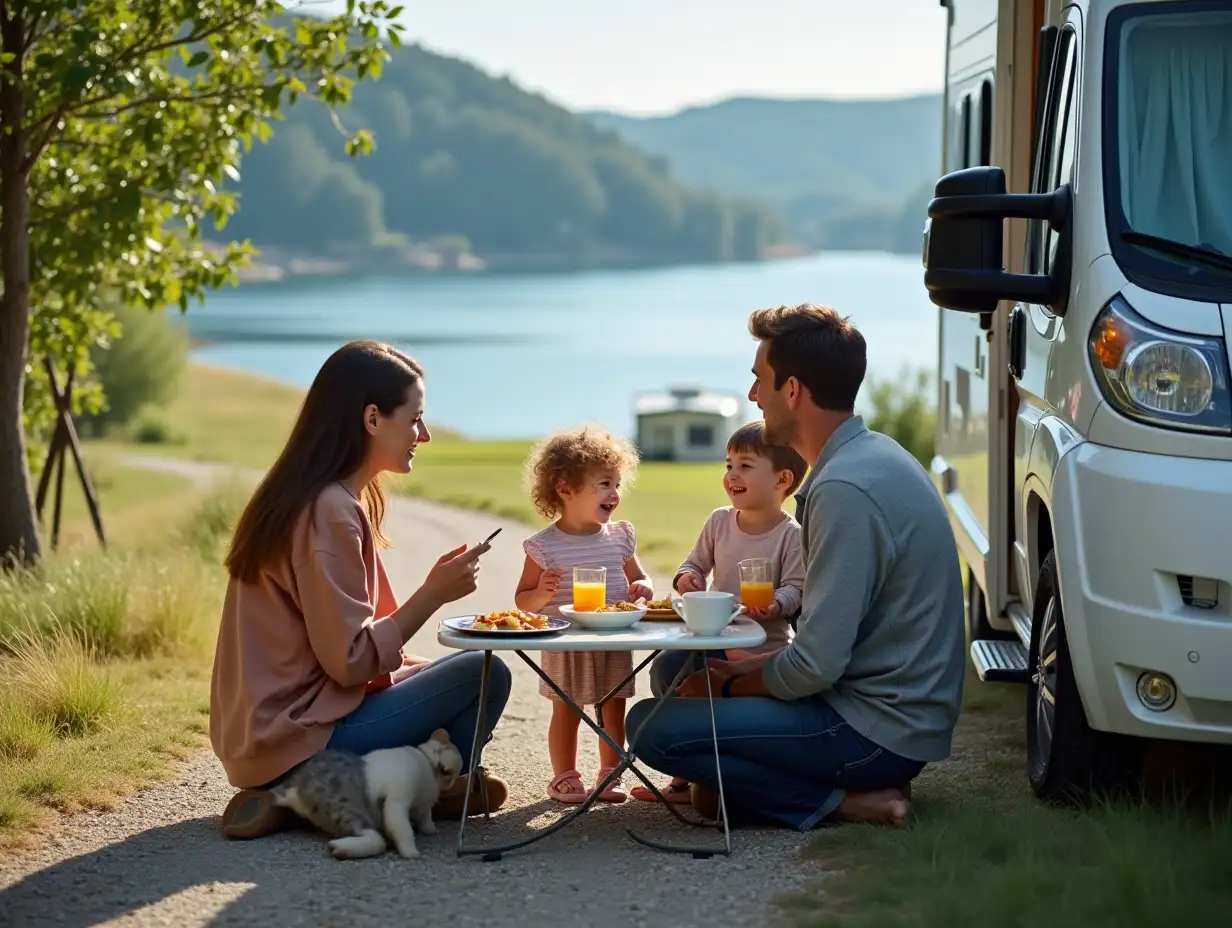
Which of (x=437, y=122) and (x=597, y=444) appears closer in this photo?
(x=597, y=444)

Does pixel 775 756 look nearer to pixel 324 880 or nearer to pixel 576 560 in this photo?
pixel 576 560

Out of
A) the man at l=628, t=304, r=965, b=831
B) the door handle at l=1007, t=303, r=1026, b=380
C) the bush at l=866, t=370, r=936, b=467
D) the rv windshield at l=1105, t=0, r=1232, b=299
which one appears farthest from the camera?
the bush at l=866, t=370, r=936, b=467

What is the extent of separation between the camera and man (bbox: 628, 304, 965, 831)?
16.4 ft

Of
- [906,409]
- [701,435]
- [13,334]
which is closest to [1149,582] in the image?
[13,334]

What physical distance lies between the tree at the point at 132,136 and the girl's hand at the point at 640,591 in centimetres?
467

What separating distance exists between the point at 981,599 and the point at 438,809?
347 centimetres

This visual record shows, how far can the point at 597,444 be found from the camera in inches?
233

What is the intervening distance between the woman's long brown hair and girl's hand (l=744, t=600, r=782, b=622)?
4.20 feet

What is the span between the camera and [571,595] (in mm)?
5969

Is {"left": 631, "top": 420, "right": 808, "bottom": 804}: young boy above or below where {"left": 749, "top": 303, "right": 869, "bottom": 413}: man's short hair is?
below

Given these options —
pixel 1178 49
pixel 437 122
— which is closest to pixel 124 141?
pixel 1178 49

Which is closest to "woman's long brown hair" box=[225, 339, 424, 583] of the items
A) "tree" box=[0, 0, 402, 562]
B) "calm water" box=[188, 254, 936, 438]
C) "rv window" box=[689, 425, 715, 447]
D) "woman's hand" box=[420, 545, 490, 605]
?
"woman's hand" box=[420, 545, 490, 605]

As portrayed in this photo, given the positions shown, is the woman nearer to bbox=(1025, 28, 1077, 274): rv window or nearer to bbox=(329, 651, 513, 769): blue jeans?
bbox=(329, 651, 513, 769): blue jeans

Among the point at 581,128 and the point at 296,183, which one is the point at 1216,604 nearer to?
the point at 296,183
